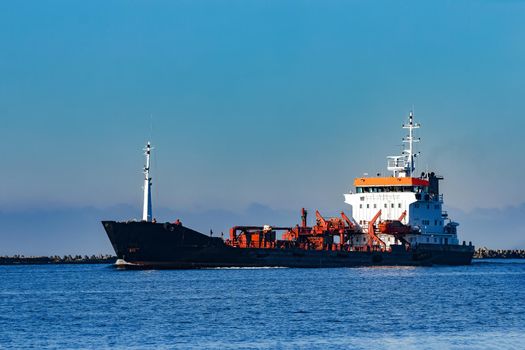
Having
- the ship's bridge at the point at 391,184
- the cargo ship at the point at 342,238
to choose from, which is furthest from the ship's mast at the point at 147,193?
the ship's bridge at the point at 391,184

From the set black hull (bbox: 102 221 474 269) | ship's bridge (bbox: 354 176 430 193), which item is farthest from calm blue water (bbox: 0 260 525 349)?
ship's bridge (bbox: 354 176 430 193)

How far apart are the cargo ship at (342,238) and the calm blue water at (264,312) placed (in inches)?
147

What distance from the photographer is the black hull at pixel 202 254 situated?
84438 millimetres

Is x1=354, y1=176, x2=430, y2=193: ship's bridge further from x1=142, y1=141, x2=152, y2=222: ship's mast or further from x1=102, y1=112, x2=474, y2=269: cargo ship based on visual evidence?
x1=142, y1=141, x2=152, y2=222: ship's mast

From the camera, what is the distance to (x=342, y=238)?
96.8 metres

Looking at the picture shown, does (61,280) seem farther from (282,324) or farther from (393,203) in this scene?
(282,324)

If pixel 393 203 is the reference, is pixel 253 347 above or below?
below

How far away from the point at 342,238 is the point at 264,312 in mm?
43877

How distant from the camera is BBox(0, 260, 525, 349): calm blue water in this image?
43.0m

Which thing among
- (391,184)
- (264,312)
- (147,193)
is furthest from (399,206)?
(264,312)

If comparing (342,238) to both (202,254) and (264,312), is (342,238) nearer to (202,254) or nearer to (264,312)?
(202,254)

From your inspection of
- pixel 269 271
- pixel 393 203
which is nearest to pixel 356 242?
pixel 393 203

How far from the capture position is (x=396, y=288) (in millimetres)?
70000

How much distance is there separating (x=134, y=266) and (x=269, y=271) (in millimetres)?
11528
